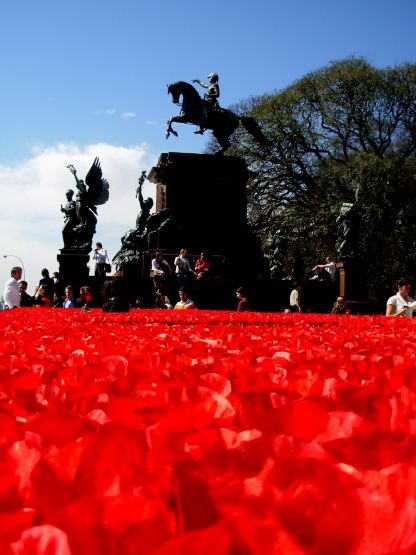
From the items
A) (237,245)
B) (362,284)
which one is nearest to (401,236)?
(362,284)

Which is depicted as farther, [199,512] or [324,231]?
[324,231]

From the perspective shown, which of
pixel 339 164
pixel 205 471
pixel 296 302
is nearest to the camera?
pixel 205 471

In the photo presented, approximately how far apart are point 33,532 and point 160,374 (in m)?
1.66

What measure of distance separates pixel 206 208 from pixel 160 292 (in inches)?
254

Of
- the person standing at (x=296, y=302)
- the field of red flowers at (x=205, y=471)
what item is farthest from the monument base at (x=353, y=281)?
the field of red flowers at (x=205, y=471)

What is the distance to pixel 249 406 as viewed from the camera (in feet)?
5.19

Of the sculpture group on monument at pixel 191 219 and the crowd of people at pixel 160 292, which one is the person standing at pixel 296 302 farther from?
the sculpture group on monument at pixel 191 219

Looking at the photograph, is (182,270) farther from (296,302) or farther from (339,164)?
(339,164)

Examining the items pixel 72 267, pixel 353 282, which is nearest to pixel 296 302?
pixel 353 282

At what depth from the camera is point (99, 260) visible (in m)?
25.6

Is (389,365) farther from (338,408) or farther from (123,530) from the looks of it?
(123,530)

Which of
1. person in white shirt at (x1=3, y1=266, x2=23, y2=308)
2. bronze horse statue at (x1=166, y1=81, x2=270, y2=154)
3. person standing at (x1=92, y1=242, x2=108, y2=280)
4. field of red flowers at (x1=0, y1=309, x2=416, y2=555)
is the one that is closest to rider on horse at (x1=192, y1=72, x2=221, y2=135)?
bronze horse statue at (x1=166, y1=81, x2=270, y2=154)

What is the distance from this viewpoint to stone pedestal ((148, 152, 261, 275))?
26.9m

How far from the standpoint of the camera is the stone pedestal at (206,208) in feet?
88.4
